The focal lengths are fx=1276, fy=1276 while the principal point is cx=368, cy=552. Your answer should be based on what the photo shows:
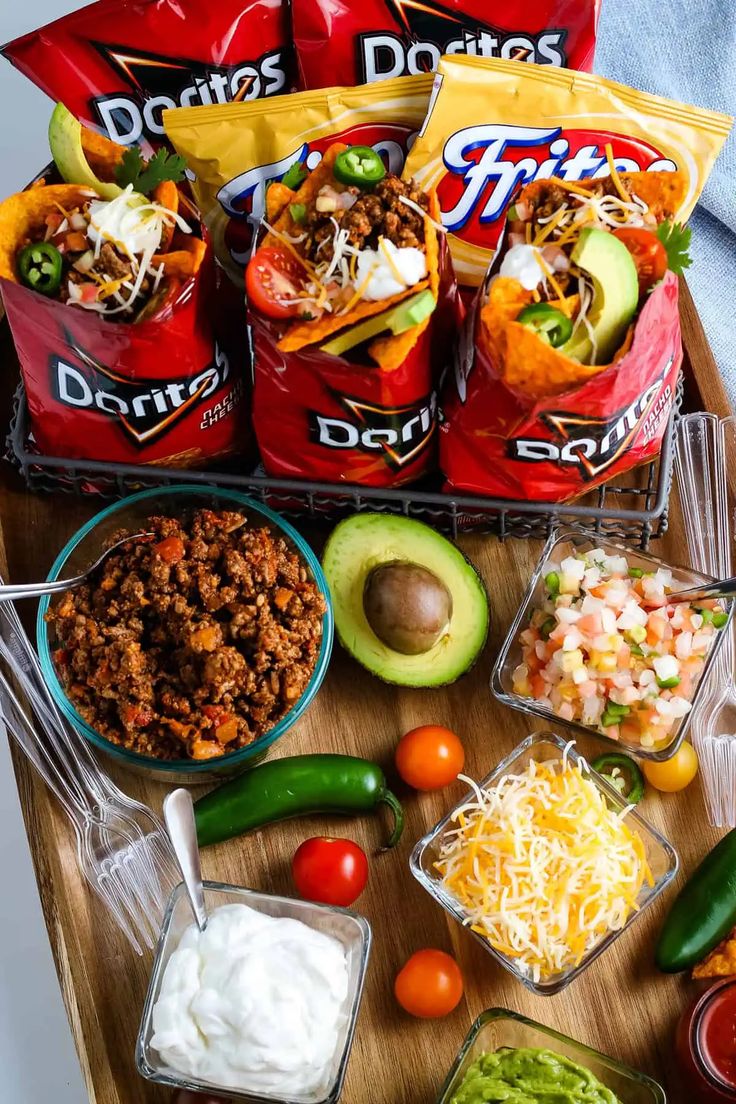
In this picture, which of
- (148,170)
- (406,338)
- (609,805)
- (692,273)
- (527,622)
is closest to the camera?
(406,338)

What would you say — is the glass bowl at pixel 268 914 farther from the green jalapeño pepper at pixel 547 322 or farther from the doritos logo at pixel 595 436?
the green jalapeño pepper at pixel 547 322

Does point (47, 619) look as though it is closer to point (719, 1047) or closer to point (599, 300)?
point (599, 300)

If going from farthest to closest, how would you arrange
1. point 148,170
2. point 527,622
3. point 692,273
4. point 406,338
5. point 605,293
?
point 692,273 → point 527,622 → point 148,170 → point 406,338 → point 605,293

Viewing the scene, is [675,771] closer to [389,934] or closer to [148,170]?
[389,934]

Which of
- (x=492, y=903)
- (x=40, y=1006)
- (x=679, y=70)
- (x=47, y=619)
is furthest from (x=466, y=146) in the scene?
(x=40, y=1006)

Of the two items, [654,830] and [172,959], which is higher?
[172,959]

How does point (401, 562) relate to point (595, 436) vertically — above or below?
below

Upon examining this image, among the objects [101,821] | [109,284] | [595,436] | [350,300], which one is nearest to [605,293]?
[595,436]
